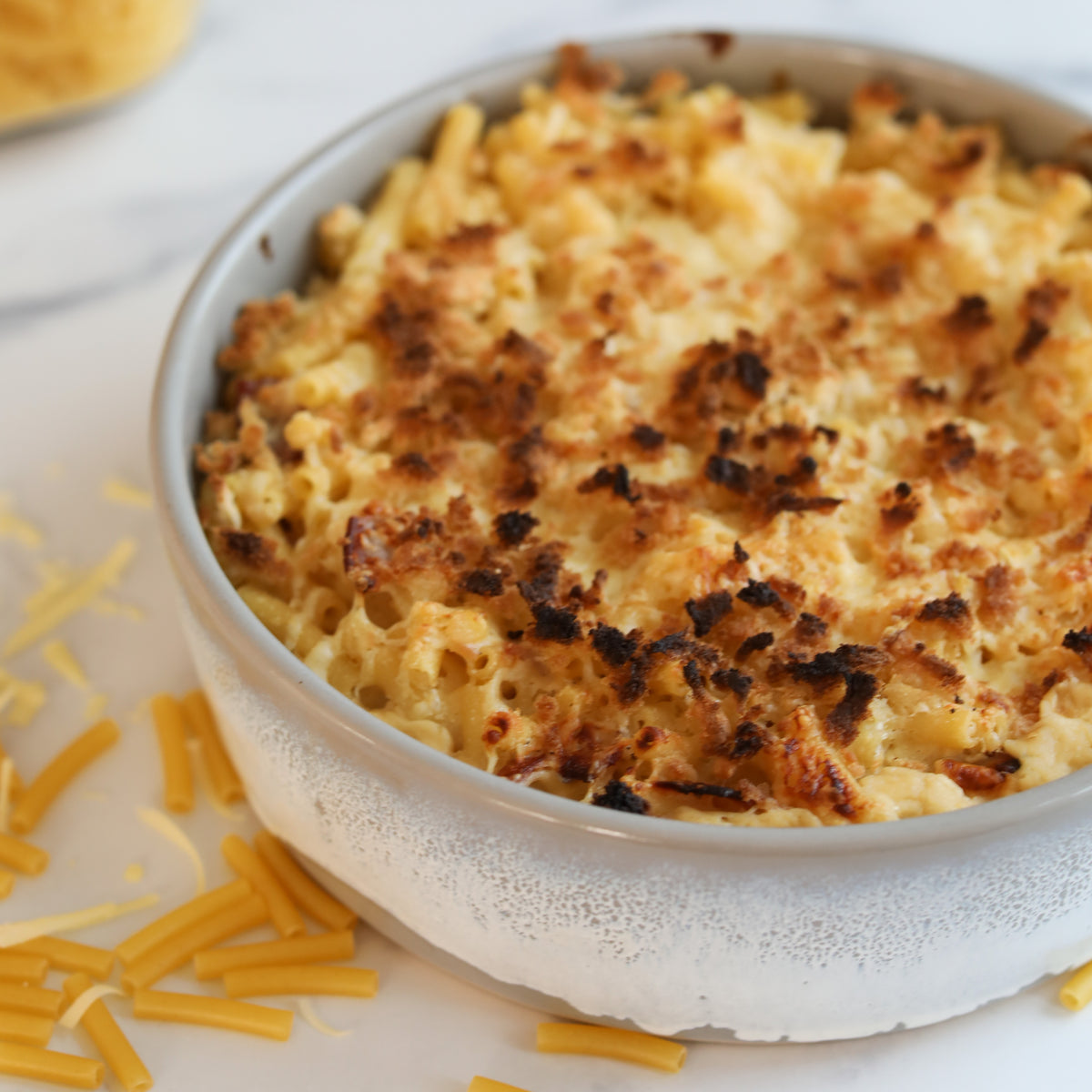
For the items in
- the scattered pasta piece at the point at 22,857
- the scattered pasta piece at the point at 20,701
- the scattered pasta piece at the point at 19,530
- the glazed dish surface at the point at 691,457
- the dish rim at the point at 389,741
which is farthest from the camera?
the scattered pasta piece at the point at 19,530

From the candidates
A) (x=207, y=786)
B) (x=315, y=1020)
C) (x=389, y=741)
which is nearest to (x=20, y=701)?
(x=207, y=786)

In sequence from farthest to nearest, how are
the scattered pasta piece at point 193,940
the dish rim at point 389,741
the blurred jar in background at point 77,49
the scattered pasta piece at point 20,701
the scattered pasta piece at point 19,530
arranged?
the blurred jar in background at point 77,49, the scattered pasta piece at point 19,530, the scattered pasta piece at point 20,701, the scattered pasta piece at point 193,940, the dish rim at point 389,741

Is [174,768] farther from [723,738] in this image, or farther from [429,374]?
[723,738]

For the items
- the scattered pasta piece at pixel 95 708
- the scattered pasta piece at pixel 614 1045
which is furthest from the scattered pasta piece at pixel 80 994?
the scattered pasta piece at pixel 614 1045

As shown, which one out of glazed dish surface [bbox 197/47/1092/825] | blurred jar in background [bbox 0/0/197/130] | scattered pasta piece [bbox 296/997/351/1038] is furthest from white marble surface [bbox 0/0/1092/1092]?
glazed dish surface [bbox 197/47/1092/825]

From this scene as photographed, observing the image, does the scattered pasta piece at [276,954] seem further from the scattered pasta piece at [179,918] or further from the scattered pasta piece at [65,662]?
the scattered pasta piece at [65,662]
